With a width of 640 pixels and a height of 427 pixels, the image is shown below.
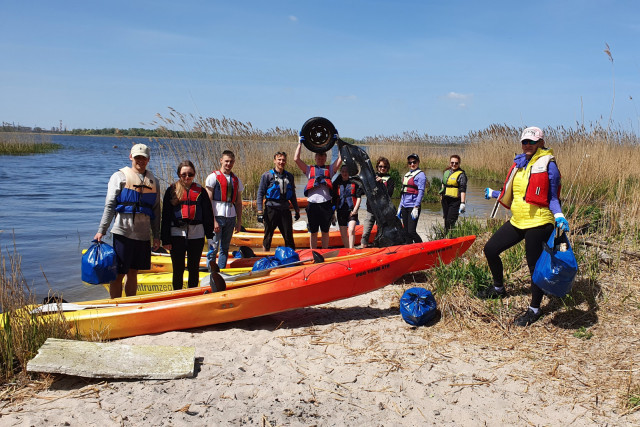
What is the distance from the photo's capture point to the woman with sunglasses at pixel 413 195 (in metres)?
6.46

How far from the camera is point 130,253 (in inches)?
175

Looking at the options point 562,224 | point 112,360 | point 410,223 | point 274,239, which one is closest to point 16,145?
point 274,239

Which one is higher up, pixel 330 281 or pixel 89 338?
pixel 330 281

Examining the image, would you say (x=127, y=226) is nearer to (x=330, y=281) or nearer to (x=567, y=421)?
(x=330, y=281)

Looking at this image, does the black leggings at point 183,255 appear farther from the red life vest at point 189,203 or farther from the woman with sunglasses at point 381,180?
the woman with sunglasses at point 381,180

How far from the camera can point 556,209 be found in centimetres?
373

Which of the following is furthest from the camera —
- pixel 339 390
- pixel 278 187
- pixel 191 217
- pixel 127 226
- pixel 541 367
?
pixel 278 187

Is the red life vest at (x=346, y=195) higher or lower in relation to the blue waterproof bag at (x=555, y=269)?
higher

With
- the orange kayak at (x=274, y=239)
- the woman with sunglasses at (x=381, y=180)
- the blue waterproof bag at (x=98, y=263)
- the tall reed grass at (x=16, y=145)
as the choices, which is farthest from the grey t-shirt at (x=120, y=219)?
Result: the tall reed grass at (x=16, y=145)

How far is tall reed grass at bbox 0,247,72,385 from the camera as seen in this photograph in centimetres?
334

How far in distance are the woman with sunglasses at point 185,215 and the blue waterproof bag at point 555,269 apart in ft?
10.3

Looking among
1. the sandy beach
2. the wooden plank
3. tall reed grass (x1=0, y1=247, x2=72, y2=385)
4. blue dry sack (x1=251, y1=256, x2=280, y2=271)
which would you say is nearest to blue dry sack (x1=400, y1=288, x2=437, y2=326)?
the sandy beach

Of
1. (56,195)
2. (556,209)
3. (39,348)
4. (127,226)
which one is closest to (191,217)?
(127,226)

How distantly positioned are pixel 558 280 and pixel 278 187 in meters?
3.57
